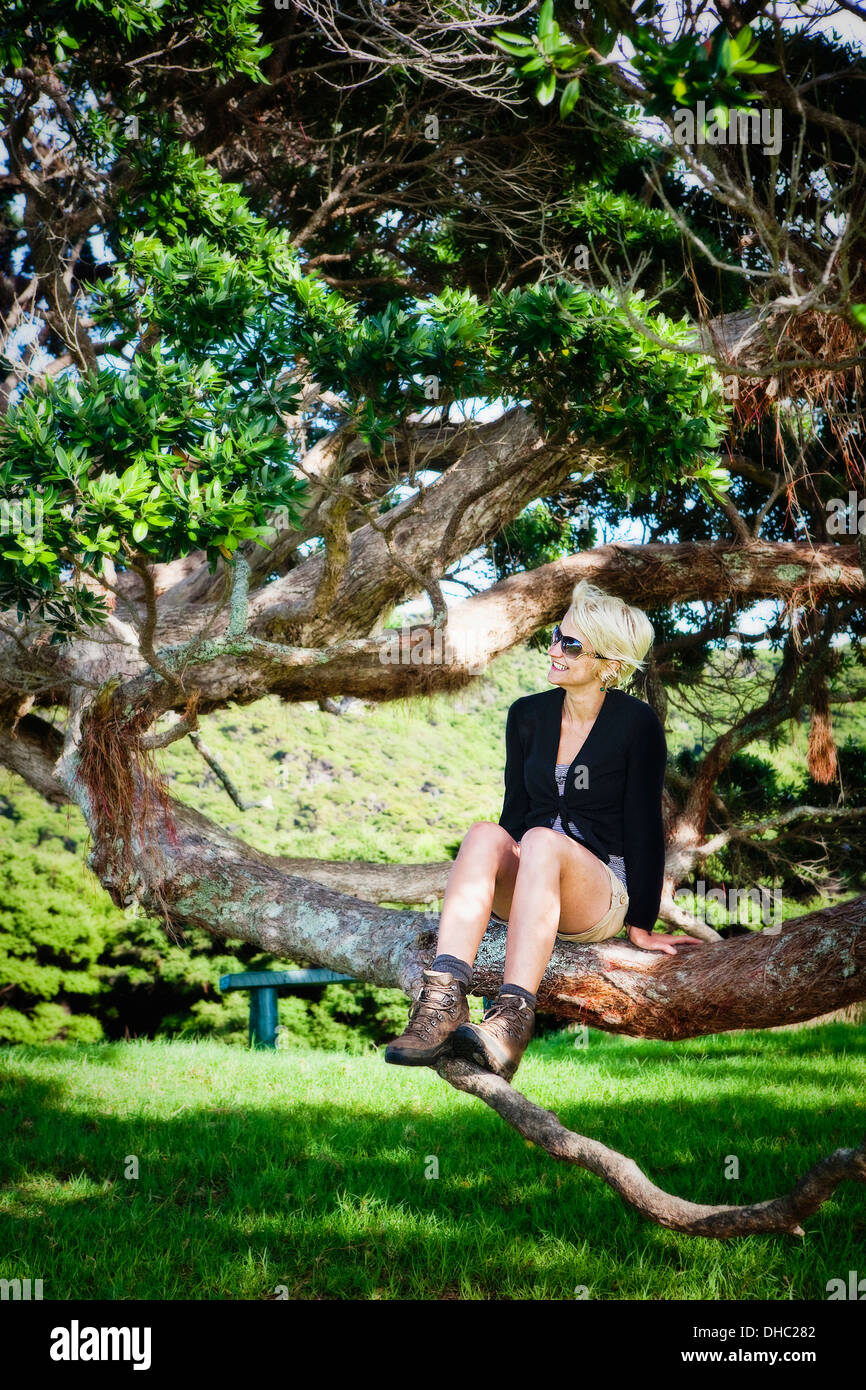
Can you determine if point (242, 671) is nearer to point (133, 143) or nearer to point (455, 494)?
point (455, 494)

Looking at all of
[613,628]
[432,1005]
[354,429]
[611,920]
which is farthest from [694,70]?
[354,429]

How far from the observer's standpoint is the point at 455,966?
305 cm

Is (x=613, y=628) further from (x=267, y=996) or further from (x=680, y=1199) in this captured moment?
(x=267, y=996)

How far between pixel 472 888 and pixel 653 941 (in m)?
0.79

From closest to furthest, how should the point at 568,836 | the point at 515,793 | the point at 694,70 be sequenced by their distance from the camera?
1. the point at 694,70
2. the point at 568,836
3. the point at 515,793

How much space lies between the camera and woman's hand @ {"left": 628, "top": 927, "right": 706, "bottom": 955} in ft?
11.6

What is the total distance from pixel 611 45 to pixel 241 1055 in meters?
6.72

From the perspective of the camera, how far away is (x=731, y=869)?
9352mm

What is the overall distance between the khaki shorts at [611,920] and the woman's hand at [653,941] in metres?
0.07

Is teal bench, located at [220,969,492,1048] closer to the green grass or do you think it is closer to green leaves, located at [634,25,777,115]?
the green grass

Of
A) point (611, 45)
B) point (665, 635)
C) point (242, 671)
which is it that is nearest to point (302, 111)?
point (242, 671)

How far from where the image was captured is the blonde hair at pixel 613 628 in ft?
11.8

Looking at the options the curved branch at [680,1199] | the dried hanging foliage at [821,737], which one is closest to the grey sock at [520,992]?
the curved branch at [680,1199]

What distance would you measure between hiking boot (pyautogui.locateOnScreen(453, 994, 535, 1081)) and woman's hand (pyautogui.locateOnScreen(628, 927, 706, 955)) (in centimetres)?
67
